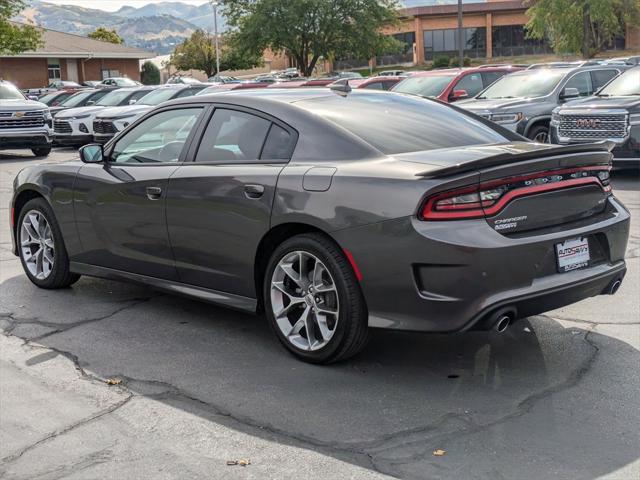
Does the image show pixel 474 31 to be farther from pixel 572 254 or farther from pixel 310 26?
pixel 572 254

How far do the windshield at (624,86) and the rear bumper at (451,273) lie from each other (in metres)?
10.2

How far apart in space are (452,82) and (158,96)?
8.45m

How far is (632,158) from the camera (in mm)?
13141

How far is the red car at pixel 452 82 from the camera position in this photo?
17.8 meters

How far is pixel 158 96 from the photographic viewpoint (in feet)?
75.1

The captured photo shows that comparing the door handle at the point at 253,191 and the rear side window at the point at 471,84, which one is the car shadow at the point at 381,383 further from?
the rear side window at the point at 471,84

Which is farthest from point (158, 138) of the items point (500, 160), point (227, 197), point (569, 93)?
point (569, 93)

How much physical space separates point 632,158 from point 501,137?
812 centimetres

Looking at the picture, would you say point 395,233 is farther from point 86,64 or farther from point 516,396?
point 86,64

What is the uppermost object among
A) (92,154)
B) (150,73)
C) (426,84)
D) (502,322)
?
(150,73)

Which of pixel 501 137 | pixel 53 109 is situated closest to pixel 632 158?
pixel 501 137

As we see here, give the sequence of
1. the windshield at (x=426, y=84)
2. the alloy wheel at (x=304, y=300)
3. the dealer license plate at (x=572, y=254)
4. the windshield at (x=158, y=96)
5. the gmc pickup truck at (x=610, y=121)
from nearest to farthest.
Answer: the dealer license plate at (x=572, y=254)
the alloy wheel at (x=304, y=300)
the gmc pickup truck at (x=610, y=121)
the windshield at (x=426, y=84)
the windshield at (x=158, y=96)

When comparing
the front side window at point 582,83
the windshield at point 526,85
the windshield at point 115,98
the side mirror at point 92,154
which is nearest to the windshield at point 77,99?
the windshield at point 115,98

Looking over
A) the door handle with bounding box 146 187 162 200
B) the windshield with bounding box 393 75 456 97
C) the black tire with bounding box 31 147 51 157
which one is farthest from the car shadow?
the black tire with bounding box 31 147 51 157
